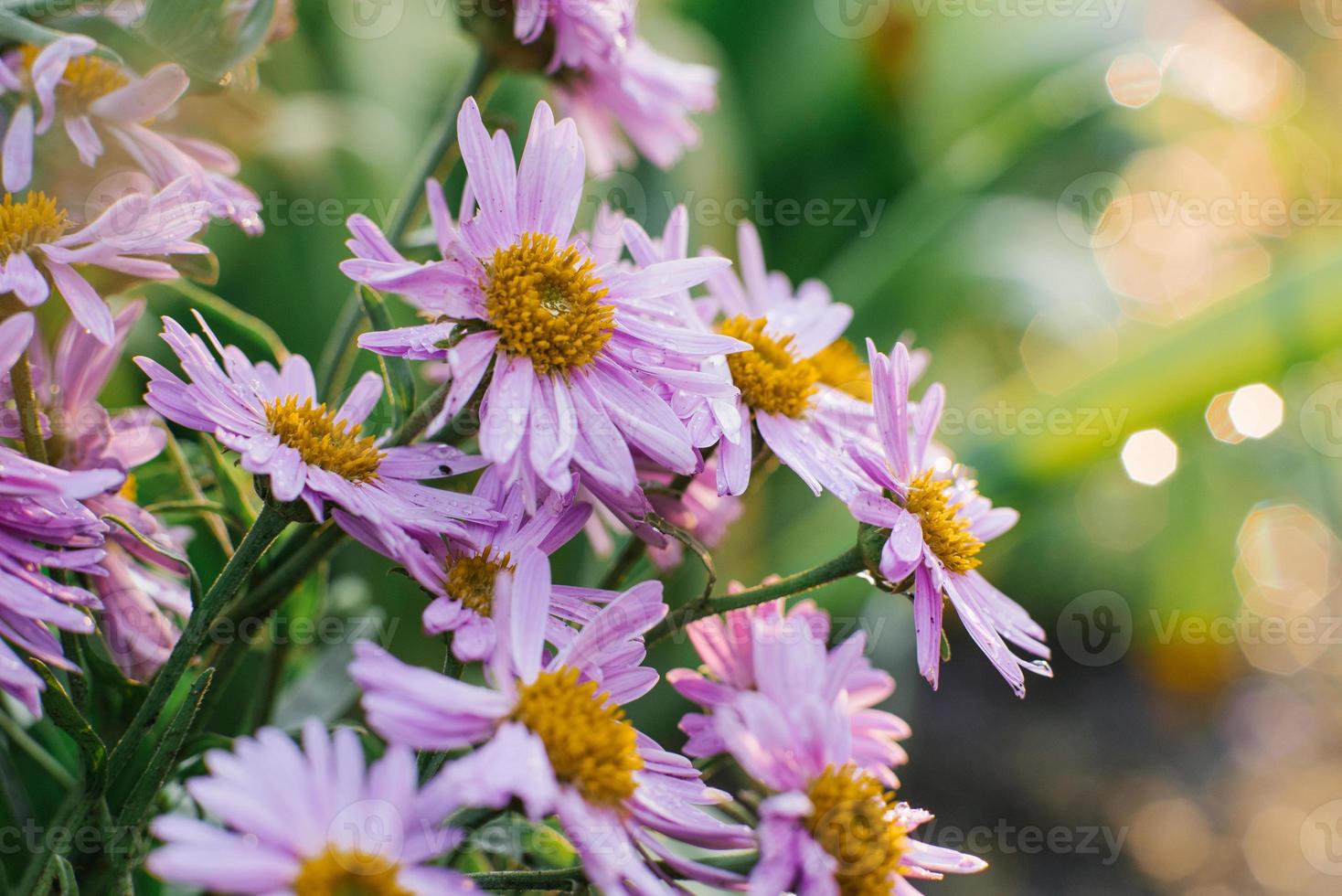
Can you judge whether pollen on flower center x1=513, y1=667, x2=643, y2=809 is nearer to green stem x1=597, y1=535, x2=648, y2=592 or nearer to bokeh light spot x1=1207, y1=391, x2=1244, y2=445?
green stem x1=597, y1=535, x2=648, y2=592

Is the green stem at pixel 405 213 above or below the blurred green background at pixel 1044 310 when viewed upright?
below

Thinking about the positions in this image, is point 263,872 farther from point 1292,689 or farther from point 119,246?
point 1292,689

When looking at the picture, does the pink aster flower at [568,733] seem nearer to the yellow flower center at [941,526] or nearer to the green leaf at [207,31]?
the yellow flower center at [941,526]

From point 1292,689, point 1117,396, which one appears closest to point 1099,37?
point 1117,396

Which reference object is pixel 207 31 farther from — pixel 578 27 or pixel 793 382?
pixel 793 382

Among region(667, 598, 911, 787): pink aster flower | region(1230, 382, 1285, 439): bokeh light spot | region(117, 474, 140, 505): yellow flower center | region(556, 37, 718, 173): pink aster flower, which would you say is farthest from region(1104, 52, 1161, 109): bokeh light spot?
region(117, 474, 140, 505): yellow flower center

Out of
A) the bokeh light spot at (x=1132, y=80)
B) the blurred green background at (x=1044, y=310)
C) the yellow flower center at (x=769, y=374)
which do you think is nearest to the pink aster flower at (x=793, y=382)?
the yellow flower center at (x=769, y=374)

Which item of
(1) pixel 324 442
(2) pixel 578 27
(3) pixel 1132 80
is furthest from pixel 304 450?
(3) pixel 1132 80
